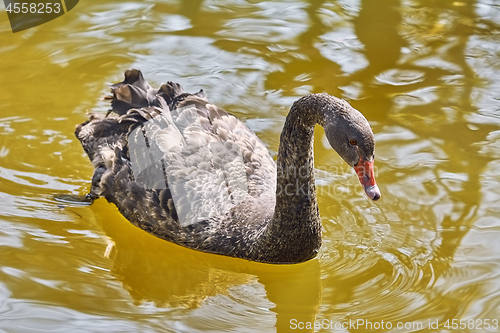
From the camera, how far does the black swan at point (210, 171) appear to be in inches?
165

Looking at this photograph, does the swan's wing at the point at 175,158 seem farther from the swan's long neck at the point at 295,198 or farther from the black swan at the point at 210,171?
the swan's long neck at the point at 295,198

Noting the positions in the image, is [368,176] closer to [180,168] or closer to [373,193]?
[373,193]

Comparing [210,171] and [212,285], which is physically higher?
[210,171]

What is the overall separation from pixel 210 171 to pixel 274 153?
1.18 m

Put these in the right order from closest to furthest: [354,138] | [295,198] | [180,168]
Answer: [354,138] < [295,198] < [180,168]

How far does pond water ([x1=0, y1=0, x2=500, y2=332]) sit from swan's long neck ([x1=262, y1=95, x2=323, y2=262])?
20cm

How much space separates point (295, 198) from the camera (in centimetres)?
432

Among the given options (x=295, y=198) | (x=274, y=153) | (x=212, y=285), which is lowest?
(x=212, y=285)

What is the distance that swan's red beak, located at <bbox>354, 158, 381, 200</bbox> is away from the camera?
3756 mm

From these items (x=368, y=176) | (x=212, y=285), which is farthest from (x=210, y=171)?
(x=368, y=176)

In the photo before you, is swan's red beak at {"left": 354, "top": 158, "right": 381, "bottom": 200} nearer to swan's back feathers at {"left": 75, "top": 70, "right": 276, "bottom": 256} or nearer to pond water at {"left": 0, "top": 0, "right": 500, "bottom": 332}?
pond water at {"left": 0, "top": 0, "right": 500, "bottom": 332}

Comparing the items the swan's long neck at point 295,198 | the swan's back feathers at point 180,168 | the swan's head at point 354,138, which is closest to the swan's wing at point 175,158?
the swan's back feathers at point 180,168

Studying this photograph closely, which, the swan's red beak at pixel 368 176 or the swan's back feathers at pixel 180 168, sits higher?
the swan's red beak at pixel 368 176

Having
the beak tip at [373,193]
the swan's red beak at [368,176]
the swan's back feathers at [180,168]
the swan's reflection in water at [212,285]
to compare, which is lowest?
the swan's reflection in water at [212,285]
